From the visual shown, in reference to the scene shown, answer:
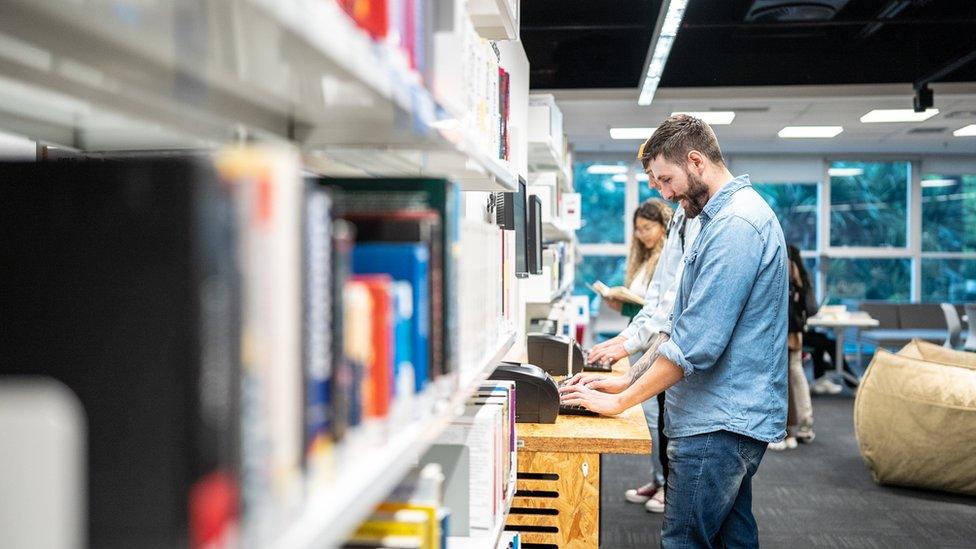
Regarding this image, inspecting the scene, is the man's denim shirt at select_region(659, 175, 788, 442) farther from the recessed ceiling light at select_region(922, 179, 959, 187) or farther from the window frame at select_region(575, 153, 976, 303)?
the recessed ceiling light at select_region(922, 179, 959, 187)

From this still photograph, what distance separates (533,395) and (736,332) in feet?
2.03

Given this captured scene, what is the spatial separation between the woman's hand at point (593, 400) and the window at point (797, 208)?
28.6 ft

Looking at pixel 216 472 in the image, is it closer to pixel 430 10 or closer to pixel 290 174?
pixel 290 174

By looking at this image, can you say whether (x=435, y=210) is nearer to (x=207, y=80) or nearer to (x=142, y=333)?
(x=207, y=80)

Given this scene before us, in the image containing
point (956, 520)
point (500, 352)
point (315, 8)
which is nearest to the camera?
point (315, 8)

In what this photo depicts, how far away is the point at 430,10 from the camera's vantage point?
1084mm

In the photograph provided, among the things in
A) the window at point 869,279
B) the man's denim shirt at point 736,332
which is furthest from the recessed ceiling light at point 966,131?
the man's denim shirt at point 736,332

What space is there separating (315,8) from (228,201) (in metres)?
0.21

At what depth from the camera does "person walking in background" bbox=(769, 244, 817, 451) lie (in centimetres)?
532

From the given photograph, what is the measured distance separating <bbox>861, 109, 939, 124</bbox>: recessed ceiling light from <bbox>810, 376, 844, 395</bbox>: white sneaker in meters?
2.66

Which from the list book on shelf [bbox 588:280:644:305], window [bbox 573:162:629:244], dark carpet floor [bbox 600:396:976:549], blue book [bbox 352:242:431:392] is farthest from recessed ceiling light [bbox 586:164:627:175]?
blue book [bbox 352:242:431:392]

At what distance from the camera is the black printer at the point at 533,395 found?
2342mm

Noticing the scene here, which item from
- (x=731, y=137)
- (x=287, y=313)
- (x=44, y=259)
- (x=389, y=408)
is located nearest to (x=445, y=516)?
(x=389, y=408)

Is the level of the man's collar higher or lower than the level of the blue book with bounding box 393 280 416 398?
higher
